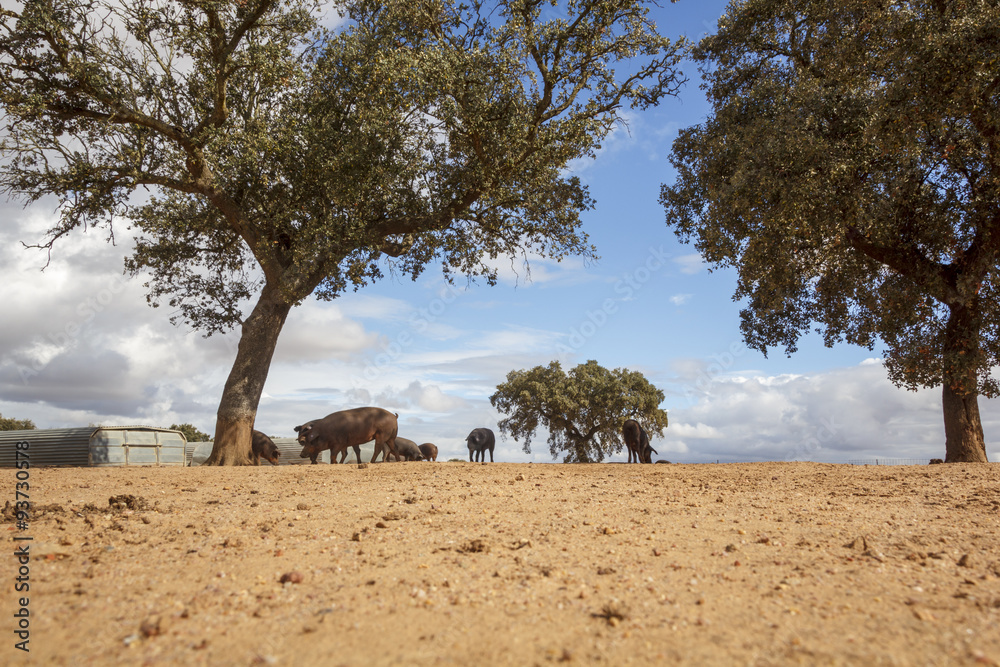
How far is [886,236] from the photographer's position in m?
13.9

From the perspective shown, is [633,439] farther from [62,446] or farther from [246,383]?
[62,446]

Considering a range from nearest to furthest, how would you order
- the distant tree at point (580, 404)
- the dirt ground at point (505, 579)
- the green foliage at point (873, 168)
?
Result: the dirt ground at point (505, 579) < the green foliage at point (873, 168) < the distant tree at point (580, 404)

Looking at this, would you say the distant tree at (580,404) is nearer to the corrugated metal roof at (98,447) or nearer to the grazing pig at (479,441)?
the grazing pig at (479,441)

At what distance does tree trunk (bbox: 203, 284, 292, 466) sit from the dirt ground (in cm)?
704

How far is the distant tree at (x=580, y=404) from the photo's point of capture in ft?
114

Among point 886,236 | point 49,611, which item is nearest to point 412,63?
point 886,236

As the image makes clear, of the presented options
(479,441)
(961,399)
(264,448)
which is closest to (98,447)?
(264,448)

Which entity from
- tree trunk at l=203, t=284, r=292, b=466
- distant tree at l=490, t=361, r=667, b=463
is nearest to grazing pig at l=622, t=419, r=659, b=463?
distant tree at l=490, t=361, r=667, b=463

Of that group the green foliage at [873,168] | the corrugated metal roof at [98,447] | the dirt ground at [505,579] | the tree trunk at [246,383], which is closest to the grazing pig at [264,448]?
the corrugated metal roof at [98,447]

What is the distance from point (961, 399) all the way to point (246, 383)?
18.8m

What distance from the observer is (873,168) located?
13.9 m

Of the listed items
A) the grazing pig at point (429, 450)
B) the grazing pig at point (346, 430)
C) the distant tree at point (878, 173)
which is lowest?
the grazing pig at point (429, 450)

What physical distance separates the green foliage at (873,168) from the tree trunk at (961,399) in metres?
0.05

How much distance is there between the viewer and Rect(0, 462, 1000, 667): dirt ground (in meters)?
3.46
